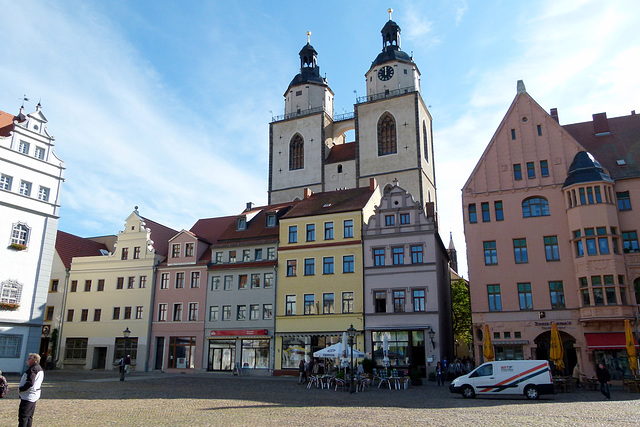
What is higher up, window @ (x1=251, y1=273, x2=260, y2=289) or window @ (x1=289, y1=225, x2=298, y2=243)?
window @ (x1=289, y1=225, x2=298, y2=243)

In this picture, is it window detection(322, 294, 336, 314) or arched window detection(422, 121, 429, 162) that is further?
arched window detection(422, 121, 429, 162)

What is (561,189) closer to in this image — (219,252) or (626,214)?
(626,214)

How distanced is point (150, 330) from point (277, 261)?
12734 mm

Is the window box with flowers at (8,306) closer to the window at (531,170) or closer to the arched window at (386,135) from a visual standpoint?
the window at (531,170)

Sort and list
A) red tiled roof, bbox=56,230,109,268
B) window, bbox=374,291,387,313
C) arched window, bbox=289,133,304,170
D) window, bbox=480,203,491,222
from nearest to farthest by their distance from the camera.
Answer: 1. window, bbox=480,203,491,222
2. window, bbox=374,291,387,313
3. red tiled roof, bbox=56,230,109,268
4. arched window, bbox=289,133,304,170

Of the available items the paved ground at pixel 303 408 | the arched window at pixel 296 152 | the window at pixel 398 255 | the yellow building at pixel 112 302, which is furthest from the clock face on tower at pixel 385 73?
the paved ground at pixel 303 408

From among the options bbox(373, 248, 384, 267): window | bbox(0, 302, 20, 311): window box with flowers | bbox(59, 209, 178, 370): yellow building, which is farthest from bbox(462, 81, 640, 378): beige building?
bbox(0, 302, 20, 311): window box with flowers

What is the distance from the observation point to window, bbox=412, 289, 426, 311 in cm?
3709

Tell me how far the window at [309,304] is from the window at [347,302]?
2379 millimetres

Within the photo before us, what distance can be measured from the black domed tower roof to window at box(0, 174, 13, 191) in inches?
1496

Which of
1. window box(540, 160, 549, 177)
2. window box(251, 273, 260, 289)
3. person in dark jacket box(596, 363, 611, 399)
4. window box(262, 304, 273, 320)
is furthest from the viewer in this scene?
window box(251, 273, 260, 289)

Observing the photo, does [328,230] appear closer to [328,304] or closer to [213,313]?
[328,304]

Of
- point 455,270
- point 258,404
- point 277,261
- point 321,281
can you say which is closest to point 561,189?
point 321,281

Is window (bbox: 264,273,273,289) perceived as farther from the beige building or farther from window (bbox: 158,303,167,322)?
the beige building
